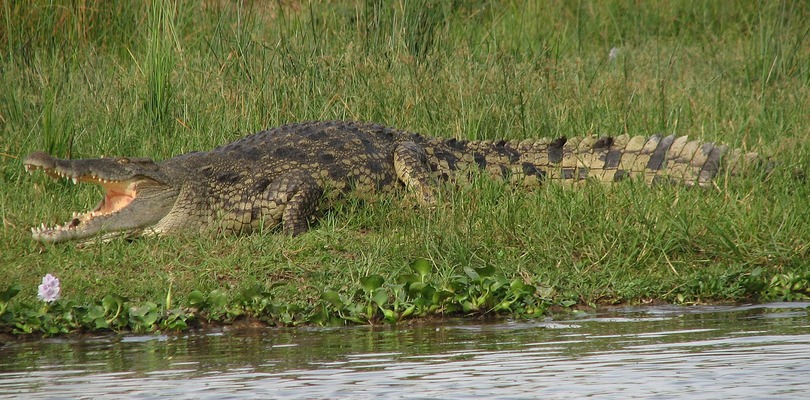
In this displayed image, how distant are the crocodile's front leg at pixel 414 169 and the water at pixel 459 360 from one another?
→ 183 centimetres

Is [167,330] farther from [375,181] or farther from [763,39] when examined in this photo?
[763,39]

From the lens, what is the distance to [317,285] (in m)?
5.40

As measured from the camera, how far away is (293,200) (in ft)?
21.6

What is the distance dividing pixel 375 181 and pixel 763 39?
13.1ft

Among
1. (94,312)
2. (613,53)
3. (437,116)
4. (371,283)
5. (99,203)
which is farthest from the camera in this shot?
(613,53)

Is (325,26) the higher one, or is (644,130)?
(325,26)

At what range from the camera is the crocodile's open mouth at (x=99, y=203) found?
6098mm

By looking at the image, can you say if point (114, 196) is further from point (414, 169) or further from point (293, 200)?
point (414, 169)

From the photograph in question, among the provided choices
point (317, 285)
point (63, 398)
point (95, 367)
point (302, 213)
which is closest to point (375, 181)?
point (302, 213)

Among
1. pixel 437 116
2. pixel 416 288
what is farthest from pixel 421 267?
pixel 437 116

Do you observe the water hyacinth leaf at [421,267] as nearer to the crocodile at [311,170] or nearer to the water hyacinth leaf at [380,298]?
the water hyacinth leaf at [380,298]

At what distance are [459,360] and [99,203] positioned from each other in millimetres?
3138

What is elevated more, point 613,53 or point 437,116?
point 613,53

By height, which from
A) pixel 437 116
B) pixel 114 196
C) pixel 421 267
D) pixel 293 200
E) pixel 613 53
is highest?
pixel 613 53
